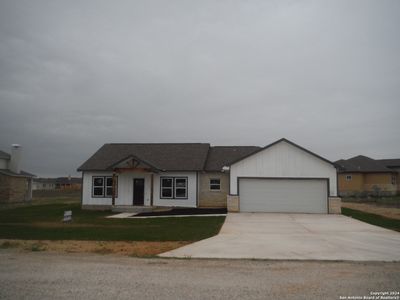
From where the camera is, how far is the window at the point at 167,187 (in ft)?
85.7

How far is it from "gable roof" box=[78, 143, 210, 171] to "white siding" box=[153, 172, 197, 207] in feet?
1.62

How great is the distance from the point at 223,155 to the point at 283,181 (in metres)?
7.63

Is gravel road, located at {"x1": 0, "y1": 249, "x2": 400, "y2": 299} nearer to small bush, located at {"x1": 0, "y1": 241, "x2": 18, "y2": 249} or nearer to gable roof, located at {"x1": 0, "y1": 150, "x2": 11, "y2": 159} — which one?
small bush, located at {"x1": 0, "y1": 241, "x2": 18, "y2": 249}

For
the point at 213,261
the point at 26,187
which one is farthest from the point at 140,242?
the point at 26,187

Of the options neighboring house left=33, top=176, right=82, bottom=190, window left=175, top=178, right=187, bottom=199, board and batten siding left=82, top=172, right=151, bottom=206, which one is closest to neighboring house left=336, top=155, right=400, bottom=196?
window left=175, top=178, right=187, bottom=199

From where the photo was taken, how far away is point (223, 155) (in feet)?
96.5

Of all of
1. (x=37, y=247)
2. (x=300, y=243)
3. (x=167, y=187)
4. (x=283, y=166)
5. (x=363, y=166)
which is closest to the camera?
(x=37, y=247)

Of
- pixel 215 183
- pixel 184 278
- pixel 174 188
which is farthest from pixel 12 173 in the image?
pixel 184 278

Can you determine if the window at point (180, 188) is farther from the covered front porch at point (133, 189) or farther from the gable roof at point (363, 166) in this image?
the gable roof at point (363, 166)

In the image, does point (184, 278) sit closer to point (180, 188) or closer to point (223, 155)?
point (180, 188)

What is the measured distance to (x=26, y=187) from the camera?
3409cm

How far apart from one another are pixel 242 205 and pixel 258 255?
13319mm

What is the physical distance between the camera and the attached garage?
22.4 m

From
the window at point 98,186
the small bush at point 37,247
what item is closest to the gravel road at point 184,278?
the small bush at point 37,247
